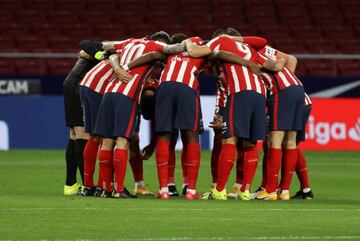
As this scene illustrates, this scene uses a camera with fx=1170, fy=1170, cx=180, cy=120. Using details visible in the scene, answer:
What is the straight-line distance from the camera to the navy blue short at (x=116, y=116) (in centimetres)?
1186

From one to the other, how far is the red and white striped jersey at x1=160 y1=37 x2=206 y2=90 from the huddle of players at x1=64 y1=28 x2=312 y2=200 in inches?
0.4

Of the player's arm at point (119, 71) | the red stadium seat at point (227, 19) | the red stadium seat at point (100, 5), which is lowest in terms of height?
the player's arm at point (119, 71)

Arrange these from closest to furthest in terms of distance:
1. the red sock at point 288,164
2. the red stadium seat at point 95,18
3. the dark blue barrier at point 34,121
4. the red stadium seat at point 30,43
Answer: the red sock at point 288,164 → the dark blue barrier at point 34,121 → the red stadium seat at point 30,43 → the red stadium seat at point 95,18

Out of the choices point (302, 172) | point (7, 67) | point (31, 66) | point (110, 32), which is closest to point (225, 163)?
point (302, 172)

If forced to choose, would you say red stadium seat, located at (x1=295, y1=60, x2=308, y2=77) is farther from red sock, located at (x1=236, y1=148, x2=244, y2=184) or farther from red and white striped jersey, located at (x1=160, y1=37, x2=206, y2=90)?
red and white striped jersey, located at (x1=160, y1=37, x2=206, y2=90)

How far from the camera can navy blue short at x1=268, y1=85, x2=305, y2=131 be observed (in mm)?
12250

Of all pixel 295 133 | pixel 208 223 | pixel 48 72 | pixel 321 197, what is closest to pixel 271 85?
pixel 295 133

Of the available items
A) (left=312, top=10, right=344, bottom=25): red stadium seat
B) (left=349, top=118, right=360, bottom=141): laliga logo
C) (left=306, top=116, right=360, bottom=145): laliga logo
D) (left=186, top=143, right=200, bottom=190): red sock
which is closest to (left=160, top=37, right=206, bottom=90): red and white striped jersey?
(left=186, top=143, right=200, bottom=190): red sock

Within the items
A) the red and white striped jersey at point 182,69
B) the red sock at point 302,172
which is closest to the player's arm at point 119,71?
the red and white striped jersey at point 182,69

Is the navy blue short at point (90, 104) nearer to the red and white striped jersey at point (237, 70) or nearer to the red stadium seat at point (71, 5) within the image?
the red and white striped jersey at point (237, 70)

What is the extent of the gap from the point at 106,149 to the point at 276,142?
179 centimetres

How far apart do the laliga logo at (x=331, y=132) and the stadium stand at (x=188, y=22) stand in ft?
9.52

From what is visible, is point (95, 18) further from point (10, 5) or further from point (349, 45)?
point (349, 45)

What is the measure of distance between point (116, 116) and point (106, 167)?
0.55 meters
